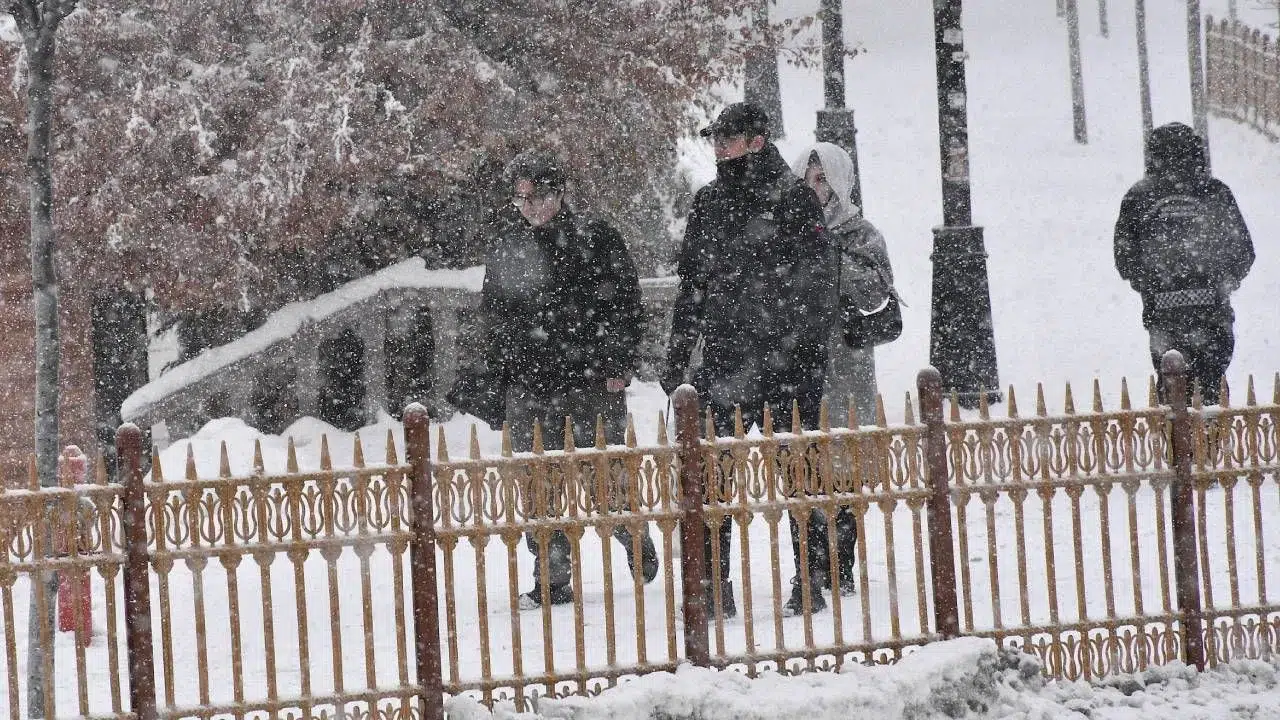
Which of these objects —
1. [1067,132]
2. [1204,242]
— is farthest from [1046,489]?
[1067,132]

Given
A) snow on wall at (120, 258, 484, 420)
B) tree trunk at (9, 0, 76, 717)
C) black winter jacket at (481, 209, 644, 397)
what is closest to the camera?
tree trunk at (9, 0, 76, 717)

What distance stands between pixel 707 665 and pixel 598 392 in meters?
1.89

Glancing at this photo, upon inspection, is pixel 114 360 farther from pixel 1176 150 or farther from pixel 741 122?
pixel 1176 150

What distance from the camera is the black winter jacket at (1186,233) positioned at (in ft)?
31.4

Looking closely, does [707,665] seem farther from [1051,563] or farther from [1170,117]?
[1170,117]

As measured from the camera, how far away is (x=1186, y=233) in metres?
9.59

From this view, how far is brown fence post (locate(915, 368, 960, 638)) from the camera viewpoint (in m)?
6.09

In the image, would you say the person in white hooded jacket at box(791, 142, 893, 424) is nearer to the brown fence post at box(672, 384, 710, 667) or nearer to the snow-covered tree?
the brown fence post at box(672, 384, 710, 667)

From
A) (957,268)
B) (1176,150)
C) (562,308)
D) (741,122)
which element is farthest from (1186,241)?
(562,308)

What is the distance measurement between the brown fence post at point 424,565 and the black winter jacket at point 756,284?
1773 millimetres

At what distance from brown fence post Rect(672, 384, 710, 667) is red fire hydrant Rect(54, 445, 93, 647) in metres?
1.98

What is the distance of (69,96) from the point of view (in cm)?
1196

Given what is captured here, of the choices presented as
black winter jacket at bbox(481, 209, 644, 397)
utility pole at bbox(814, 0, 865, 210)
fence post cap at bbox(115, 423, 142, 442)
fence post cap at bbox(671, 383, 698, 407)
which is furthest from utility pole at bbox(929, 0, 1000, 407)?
fence post cap at bbox(115, 423, 142, 442)

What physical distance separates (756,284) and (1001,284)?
504 inches
